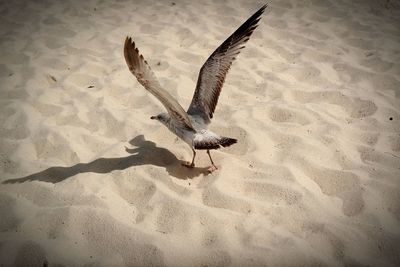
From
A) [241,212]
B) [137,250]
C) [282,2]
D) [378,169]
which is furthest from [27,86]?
[282,2]

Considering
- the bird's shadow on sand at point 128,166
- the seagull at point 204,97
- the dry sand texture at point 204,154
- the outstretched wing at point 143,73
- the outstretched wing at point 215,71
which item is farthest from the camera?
the outstretched wing at point 215,71

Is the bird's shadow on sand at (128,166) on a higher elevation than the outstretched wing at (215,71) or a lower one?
lower

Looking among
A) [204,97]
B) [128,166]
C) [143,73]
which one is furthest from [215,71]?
[128,166]

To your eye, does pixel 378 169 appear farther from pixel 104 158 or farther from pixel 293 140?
pixel 104 158

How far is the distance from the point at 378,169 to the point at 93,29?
505 cm

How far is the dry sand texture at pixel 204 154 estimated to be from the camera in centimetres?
Result: 219

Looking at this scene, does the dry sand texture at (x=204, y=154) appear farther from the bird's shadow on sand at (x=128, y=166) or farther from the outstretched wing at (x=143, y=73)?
the outstretched wing at (x=143, y=73)

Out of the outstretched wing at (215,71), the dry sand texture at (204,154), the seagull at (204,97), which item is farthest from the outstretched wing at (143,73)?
the dry sand texture at (204,154)

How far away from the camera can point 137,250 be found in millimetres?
2170

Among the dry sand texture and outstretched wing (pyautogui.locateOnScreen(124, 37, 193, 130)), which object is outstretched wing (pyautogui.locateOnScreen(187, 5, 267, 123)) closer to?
the dry sand texture

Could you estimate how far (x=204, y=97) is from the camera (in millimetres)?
3086

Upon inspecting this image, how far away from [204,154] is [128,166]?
0.78 meters

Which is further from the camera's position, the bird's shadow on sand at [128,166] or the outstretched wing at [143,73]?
the bird's shadow on sand at [128,166]

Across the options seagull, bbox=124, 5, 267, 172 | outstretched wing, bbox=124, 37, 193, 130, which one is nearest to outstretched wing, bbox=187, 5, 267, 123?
seagull, bbox=124, 5, 267, 172
